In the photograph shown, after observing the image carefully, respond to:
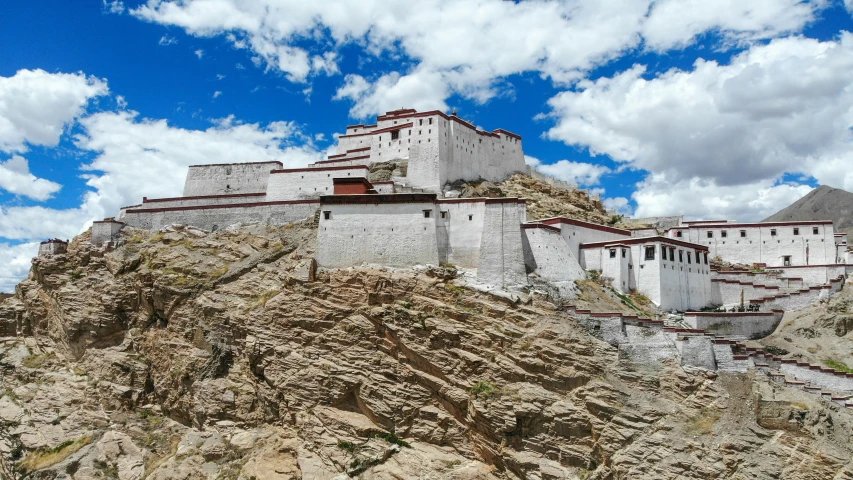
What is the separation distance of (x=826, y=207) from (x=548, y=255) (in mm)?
73865

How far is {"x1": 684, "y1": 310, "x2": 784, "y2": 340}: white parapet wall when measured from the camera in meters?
36.3

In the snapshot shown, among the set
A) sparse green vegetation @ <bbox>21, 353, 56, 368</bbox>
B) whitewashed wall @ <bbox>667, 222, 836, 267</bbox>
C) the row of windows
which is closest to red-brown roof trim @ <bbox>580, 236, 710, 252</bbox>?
the row of windows

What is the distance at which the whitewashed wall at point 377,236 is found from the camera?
3741 cm

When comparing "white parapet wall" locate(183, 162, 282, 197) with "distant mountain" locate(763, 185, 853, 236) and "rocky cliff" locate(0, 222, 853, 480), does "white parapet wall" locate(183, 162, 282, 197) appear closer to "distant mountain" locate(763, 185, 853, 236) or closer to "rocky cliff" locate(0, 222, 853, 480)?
"rocky cliff" locate(0, 222, 853, 480)

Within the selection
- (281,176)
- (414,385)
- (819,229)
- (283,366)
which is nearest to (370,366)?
(414,385)

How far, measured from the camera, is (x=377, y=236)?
38.0 metres

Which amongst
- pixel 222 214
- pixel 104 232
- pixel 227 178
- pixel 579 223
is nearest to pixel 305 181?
pixel 222 214

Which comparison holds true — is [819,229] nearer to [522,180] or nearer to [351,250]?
[522,180]

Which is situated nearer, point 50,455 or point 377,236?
point 50,455

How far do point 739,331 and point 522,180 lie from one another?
19.9 metres

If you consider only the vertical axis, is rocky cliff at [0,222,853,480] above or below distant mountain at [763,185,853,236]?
below

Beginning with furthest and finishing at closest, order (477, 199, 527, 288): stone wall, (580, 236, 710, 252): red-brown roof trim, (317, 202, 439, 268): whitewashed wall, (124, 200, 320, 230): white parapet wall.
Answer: (124, 200, 320, 230): white parapet wall → (580, 236, 710, 252): red-brown roof trim → (317, 202, 439, 268): whitewashed wall → (477, 199, 527, 288): stone wall

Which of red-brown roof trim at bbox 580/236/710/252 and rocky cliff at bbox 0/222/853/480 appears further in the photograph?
red-brown roof trim at bbox 580/236/710/252

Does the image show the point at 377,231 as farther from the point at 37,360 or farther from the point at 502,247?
the point at 37,360
